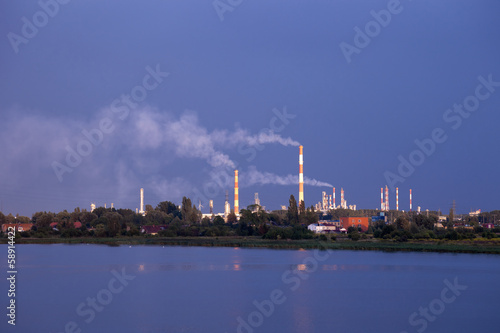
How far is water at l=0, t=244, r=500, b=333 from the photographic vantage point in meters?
23.9

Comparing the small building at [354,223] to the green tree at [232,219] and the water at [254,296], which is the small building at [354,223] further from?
the water at [254,296]

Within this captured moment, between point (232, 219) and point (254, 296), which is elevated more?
point (232, 219)

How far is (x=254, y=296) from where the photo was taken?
101 ft

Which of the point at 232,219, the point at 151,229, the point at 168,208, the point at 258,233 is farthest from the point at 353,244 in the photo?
the point at 168,208

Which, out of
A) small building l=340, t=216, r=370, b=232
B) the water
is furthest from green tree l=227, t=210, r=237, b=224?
the water

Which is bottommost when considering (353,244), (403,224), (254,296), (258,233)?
(254,296)

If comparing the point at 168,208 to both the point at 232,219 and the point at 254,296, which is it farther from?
the point at 254,296

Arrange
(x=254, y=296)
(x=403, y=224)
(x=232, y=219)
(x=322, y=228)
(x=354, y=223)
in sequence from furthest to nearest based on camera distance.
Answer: (x=232, y=219)
(x=354, y=223)
(x=322, y=228)
(x=403, y=224)
(x=254, y=296)

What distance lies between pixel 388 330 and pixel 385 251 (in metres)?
40.3

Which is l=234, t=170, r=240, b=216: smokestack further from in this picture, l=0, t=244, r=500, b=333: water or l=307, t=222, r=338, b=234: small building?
l=0, t=244, r=500, b=333: water

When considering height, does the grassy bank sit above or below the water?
above

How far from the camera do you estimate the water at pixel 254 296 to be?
23.9m

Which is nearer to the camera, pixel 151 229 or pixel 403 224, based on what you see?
pixel 403 224

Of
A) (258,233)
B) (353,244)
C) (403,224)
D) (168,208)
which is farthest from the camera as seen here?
(168,208)
